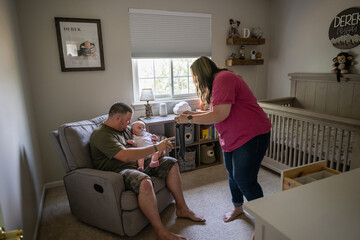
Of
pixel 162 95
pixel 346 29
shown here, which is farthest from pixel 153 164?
pixel 346 29

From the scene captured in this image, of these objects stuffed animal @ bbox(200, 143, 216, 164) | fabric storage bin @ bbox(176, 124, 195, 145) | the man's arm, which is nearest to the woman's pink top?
the man's arm

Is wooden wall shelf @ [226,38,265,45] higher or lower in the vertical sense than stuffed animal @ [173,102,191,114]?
higher

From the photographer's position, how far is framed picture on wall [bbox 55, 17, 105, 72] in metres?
2.70

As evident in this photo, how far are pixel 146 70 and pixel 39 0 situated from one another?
139 centimetres

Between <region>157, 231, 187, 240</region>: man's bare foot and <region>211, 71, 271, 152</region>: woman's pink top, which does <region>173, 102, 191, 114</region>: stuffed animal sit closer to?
<region>211, 71, 271, 152</region>: woman's pink top

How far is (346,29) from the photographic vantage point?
302 cm

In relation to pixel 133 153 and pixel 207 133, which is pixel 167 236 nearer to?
pixel 133 153

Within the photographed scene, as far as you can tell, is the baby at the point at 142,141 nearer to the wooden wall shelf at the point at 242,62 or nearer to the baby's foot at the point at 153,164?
the baby's foot at the point at 153,164

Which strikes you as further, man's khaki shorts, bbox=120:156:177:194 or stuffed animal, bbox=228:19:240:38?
stuffed animal, bbox=228:19:240:38

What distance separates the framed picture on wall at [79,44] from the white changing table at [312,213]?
99.5 inches

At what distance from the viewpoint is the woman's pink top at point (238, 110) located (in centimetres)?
172

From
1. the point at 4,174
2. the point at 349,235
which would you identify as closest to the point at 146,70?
the point at 4,174

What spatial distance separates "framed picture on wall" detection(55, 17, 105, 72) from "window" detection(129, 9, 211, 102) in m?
0.43

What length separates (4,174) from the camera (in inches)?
59.6
